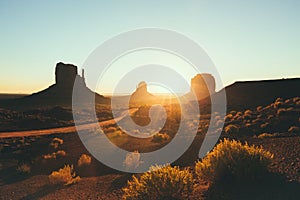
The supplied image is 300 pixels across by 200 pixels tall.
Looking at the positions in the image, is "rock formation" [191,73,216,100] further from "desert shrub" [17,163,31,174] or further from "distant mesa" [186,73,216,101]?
"desert shrub" [17,163,31,174]

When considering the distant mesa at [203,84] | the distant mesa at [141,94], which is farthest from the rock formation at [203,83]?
the distant mesa at [141,94]

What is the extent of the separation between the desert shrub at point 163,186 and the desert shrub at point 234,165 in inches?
37.4

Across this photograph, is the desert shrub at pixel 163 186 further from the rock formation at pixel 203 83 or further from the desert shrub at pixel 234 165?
the rock formation at pixel 203 83

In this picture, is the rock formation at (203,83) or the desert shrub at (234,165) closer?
the desert shrub at (234,165)

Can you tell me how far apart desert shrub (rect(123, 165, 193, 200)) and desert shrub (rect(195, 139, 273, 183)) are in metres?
0.95

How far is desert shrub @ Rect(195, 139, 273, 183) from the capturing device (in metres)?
8.70

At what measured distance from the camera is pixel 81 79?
400ft

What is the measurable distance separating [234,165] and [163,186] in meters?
2.47

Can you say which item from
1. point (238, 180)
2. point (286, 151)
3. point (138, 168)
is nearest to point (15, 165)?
point (138, 168)

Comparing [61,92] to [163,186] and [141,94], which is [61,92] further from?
[163,186]

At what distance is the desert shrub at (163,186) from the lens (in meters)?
8.20

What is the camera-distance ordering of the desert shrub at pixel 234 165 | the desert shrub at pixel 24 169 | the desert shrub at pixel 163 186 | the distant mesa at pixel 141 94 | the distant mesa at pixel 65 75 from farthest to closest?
the distant mesa at pixel 141 94, the distant mesa at pixel 65 75, the desert shrub at pixel 24 169, the desert shrub at pixel 234 165, the desert shrub at pixel 163 186

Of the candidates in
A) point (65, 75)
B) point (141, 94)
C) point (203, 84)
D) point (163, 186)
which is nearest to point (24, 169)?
point (163, 186)

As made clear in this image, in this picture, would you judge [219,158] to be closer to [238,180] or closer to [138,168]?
[238,180]
